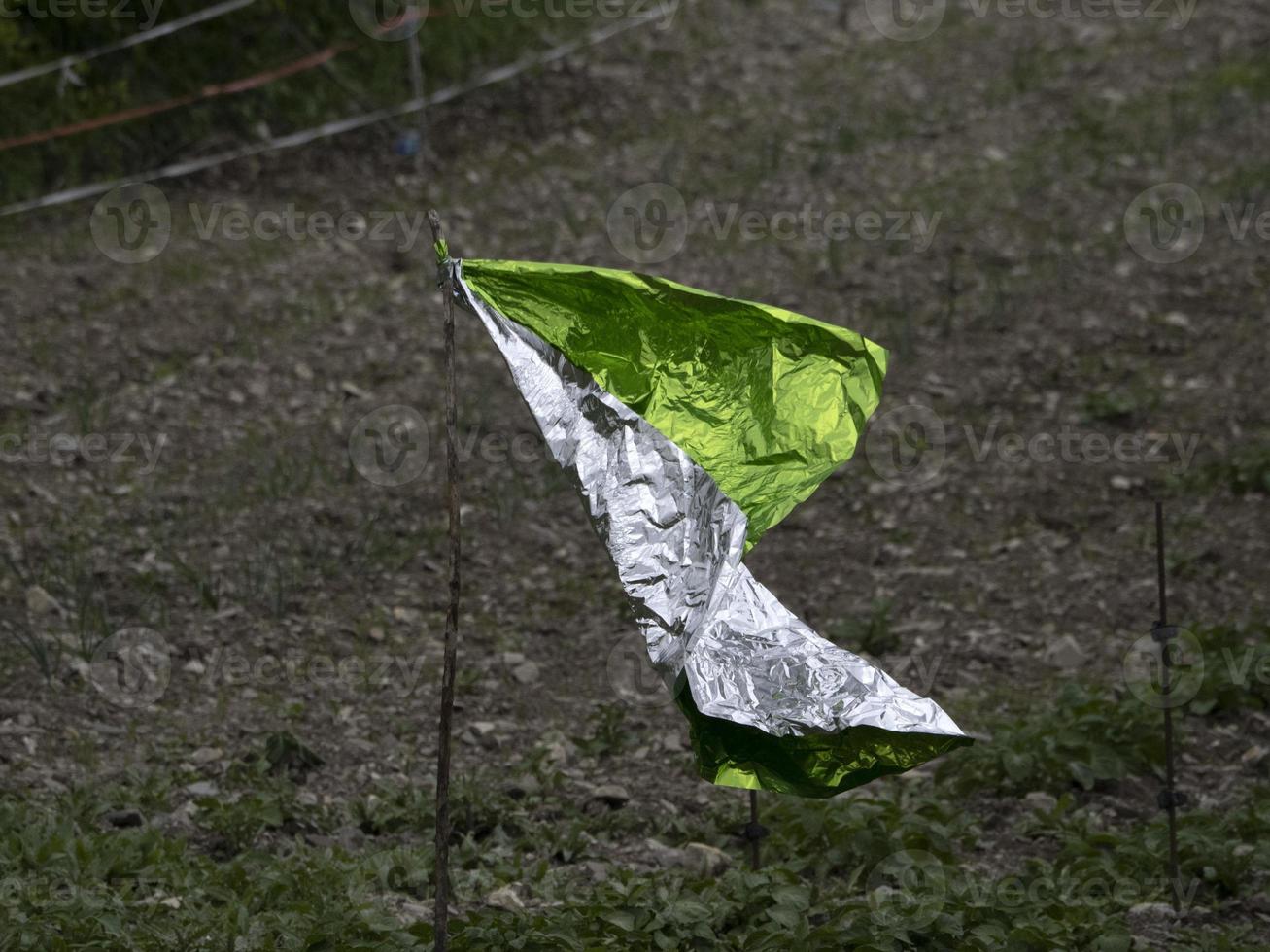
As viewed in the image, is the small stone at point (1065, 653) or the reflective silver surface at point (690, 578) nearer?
the reflective silver surface at point (690, 578)

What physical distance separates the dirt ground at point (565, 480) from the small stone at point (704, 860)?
0.13 meters

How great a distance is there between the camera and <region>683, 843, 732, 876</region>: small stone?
4805 mm

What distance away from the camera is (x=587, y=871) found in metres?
4.80

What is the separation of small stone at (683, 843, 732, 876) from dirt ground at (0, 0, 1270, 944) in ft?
0.44

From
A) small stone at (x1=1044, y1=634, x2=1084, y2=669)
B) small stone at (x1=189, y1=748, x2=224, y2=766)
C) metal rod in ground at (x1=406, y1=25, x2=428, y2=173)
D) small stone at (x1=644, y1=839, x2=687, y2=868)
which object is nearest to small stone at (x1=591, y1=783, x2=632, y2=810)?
small stone at (x1=644, y1=839, x2=687, y2=868)

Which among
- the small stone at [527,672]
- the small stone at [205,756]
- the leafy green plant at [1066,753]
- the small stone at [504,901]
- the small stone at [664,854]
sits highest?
the small stone at [527,672]

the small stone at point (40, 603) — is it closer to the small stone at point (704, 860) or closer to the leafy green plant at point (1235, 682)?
the small stone at point (704, 860)

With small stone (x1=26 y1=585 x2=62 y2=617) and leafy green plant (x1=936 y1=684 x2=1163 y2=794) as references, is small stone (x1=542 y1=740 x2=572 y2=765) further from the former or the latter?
small stone (x1=26 y1=585 x2=62 y2=617)

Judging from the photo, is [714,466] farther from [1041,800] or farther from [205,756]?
[205,756]

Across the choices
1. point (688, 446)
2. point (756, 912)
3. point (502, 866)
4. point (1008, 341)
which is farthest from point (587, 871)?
point (1008, 341)

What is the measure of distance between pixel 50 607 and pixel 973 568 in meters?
4.19

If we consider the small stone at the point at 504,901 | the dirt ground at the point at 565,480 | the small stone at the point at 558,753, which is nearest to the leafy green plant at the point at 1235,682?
the dirt ground at the point at 565,480

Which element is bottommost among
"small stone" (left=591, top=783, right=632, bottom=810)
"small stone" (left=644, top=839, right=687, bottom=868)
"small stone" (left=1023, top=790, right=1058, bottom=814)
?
"small stone" (left=644, top=839, right=687, bottom=868)

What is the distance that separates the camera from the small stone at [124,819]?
493 cm
